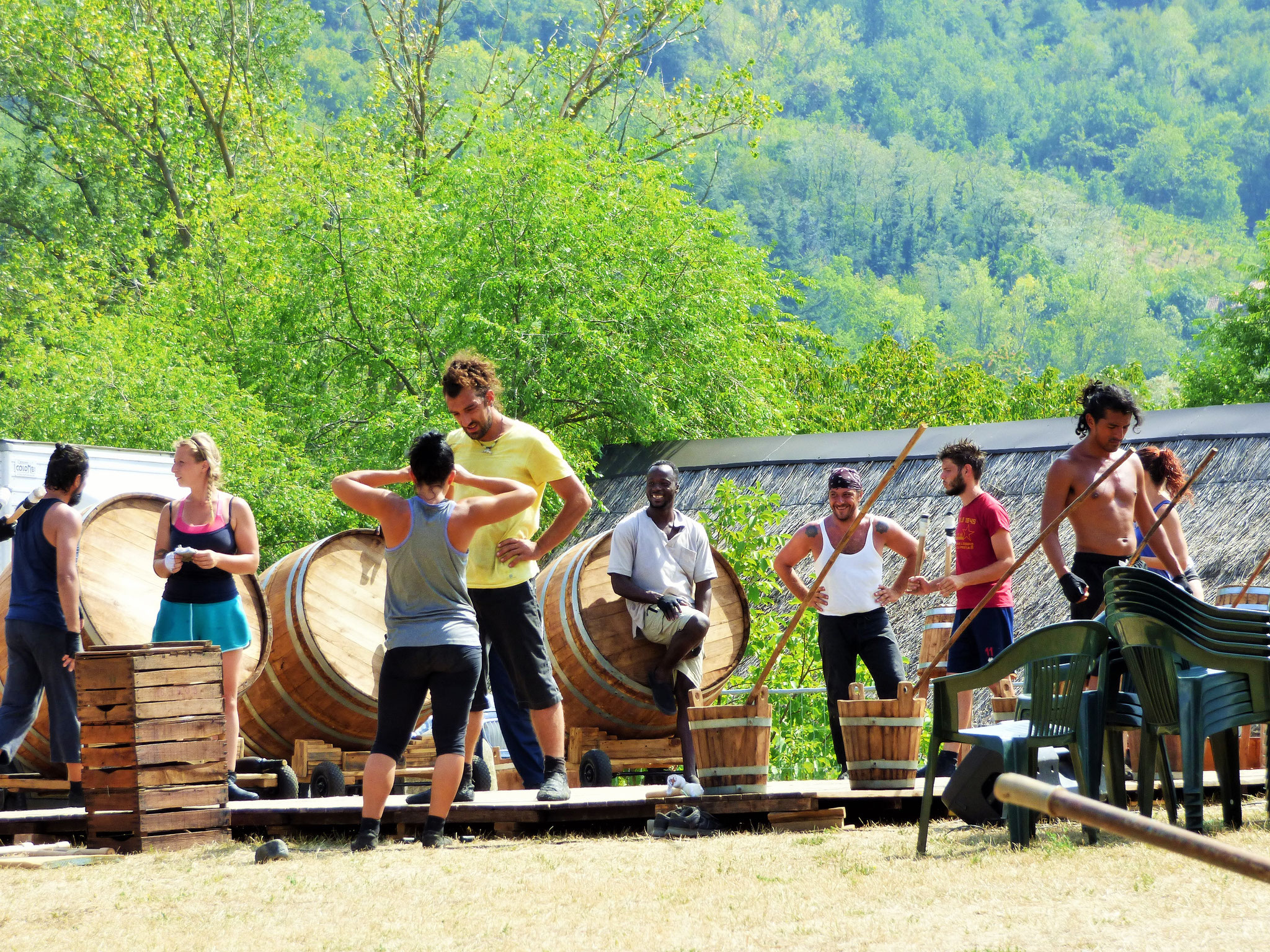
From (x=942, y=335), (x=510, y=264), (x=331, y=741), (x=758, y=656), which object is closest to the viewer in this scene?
(x=331, y=741)

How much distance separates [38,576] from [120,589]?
38.1 inches

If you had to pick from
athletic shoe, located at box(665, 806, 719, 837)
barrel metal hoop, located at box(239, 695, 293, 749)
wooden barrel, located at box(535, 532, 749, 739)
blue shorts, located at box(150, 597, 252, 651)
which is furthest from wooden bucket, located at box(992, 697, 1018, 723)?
barrel metal hoop, located at box(239, 695, 293, 749)

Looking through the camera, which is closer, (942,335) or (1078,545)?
(1078,545)

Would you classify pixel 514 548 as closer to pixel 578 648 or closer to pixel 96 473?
pixel 578 648

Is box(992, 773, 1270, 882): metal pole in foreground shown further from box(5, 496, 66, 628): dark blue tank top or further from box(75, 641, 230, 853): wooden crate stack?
box(5, 496, 66, 628): dark blue tank top

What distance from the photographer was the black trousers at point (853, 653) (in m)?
7.46

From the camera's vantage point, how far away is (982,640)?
7.21 meters

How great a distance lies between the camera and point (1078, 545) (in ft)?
22.6

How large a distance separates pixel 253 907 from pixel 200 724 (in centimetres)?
187

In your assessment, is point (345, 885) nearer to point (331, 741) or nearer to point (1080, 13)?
point (331, 741)

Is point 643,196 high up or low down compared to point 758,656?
up

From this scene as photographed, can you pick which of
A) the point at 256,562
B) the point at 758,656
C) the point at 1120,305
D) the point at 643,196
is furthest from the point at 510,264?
the point at 1120,305

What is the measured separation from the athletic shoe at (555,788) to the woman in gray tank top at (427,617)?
614mm

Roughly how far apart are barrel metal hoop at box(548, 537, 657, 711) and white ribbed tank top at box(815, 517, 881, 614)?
4.97ft
